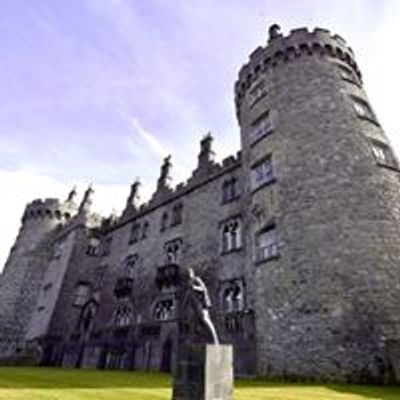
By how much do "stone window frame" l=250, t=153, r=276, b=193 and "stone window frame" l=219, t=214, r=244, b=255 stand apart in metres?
2.12

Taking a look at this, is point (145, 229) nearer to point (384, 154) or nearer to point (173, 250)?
point (173, 250)

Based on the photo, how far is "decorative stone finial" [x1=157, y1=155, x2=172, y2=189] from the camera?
88.3ft

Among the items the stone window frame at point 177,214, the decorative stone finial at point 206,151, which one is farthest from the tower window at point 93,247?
the decorative stone finial at point 206,151

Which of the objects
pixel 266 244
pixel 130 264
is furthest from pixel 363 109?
pixel 130 264

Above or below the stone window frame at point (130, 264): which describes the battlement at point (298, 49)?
above

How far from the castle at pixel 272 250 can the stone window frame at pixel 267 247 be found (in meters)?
0.08

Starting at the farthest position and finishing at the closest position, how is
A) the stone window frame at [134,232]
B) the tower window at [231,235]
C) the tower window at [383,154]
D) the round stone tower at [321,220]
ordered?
the stone window frame at [134,232]
the tower window at [231,235]
the tower window at [383,154]
the round stone tower at [321,220]

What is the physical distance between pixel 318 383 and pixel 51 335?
802 inches

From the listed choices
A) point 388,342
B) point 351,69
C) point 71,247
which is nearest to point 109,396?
point 388,342

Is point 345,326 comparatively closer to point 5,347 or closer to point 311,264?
point 311,264

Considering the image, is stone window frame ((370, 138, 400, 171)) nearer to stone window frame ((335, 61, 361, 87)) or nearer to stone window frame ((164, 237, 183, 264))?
stone window frame ((335, 61, 361, 87))

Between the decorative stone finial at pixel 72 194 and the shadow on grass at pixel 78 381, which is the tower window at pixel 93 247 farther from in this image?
the shadow on grass at pixel 78 381

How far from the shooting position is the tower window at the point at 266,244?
15312 millimetres

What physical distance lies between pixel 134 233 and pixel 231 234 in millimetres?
10251
